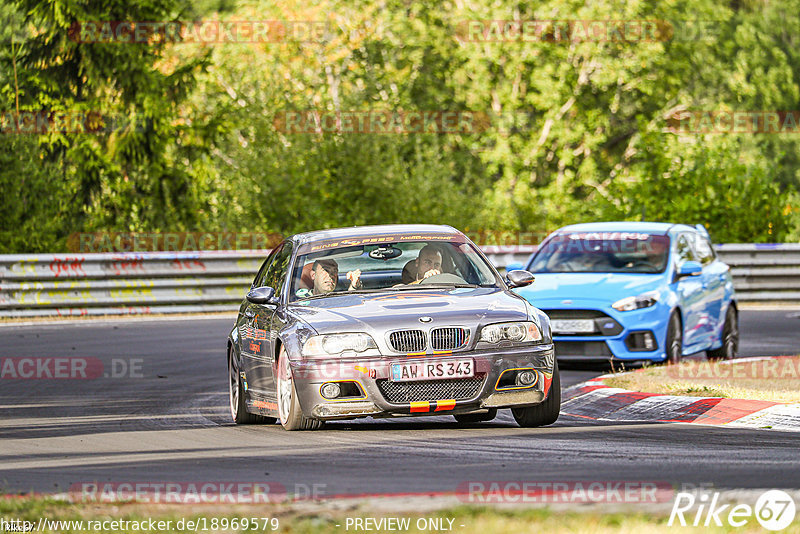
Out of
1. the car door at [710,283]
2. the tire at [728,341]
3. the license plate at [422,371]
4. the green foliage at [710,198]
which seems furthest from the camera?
the green foliage at [710,198]

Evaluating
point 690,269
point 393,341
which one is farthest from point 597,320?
point 393,341

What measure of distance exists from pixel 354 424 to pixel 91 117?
22760 mm

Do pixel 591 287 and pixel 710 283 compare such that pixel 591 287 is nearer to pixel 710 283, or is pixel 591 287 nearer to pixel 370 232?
pixel 710 283

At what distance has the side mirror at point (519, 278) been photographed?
1153 cm

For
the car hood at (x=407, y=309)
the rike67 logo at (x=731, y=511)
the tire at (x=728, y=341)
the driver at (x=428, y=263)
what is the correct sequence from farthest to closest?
the tire at (x=728, y=341) < the driver at (x=428, y=263) < the car hood at (x=407, y=309) < the rike67 logo at (x=731, y=511)

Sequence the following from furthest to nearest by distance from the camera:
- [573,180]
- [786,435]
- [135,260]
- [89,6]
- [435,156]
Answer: [573,180] < [435,156] < [89,6] < [135,260] < [786,435]

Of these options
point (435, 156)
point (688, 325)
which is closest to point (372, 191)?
point (435, 156)

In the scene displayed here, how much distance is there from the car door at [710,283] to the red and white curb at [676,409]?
4066mm

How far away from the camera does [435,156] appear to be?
36125mm

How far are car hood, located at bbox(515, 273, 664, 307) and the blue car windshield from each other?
32 centimetres

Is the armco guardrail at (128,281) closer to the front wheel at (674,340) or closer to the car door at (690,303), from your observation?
the car door at (690,303)

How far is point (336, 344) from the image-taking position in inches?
401

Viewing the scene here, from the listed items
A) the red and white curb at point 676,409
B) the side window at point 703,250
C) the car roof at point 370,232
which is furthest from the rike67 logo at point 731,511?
the side window at point 703,250

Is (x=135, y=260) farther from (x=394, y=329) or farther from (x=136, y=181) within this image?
(x=394, y=329)
